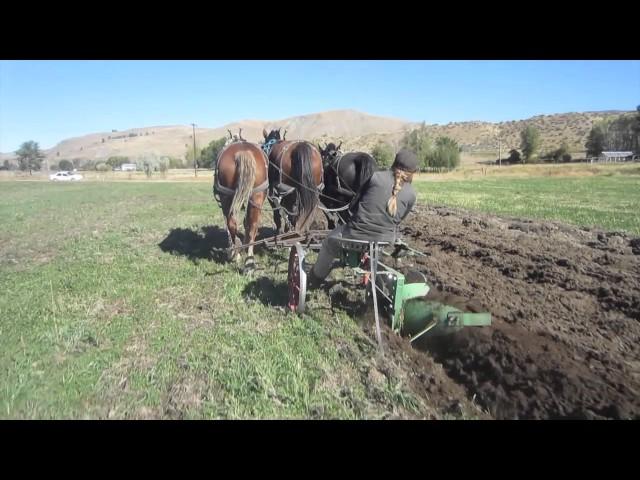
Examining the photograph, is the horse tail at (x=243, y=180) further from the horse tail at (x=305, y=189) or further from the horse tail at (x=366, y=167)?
the horse tail at (x=366, y=167)

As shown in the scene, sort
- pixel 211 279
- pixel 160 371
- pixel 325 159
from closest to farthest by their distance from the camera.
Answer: pixel 160 371, pixel 211 279, pixel 325 159

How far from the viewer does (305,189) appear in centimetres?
773

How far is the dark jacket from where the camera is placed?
4.37 m

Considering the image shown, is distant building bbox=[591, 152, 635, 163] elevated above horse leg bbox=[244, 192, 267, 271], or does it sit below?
above

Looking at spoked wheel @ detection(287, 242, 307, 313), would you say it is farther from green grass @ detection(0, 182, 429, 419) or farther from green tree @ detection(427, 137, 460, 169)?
green tree @ detection(427, 137, 460, 169)

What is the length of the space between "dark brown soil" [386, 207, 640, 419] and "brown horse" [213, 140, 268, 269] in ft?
9.44

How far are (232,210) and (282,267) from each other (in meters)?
1.31

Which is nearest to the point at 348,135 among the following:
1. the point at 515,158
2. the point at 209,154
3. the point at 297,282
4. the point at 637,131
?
the point at 209,154

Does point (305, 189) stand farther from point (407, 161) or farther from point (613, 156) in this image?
point (613, 156)

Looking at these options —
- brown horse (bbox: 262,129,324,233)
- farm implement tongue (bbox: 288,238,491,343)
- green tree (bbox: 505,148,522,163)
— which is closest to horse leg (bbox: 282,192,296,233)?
brown horse (bbox: 262,129,324,233)

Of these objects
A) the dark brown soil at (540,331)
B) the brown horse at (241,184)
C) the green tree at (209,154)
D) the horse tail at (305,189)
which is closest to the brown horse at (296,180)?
the horse tail at (305,189)

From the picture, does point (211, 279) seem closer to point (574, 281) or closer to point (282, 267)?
point (282, 267)
